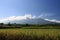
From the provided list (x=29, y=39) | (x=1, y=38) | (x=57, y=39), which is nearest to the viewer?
(x=57, y=39)

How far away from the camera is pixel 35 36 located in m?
7.45

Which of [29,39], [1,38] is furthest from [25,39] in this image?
[1,38]

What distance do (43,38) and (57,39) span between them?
2.10 feet

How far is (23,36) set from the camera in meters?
7.45

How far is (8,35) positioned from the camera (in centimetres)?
774

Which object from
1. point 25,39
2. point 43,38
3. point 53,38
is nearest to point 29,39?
point 25,39

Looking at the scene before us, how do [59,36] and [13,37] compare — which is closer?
[59,36]

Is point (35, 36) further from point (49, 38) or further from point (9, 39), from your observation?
point (9, 39)

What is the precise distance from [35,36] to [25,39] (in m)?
0.51

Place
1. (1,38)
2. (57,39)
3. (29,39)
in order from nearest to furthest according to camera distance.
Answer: (57,39) < (29,39) < (1,38)

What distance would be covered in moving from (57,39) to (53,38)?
8.9 inches

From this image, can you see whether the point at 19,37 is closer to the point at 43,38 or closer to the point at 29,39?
the point at 29,39

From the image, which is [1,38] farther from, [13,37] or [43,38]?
[43,38]

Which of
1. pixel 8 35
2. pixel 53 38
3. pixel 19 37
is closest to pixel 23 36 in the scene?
pixel 19 37
